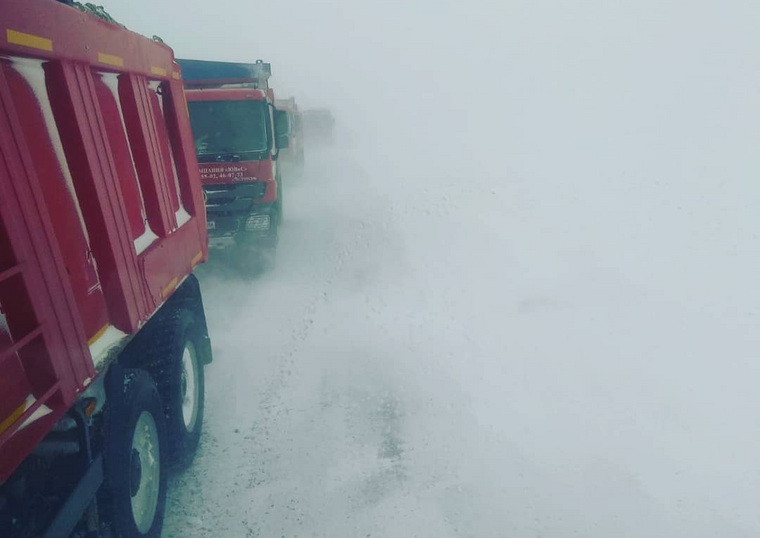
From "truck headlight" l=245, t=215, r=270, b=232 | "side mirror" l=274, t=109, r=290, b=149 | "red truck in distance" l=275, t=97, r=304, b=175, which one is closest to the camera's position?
"truck headlight" l=245, t=215, r=270, b=232

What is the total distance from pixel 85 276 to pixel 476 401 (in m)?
3.95

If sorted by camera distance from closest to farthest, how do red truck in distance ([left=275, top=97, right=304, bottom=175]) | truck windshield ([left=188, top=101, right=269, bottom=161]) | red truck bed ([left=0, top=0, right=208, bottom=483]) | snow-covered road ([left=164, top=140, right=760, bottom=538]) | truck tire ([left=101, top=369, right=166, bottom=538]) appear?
red truck bed ([left=0, top=0, right=208, bottom=483]) < truck tire ([left=101, top=369, right=166, bottom=538]) < snow-covered road ([left=164, top=140, right=760, bottom=538]) < truck windshield ([left=188, top=101, right=269, bottom=161]) < red truck in distance ([left=275, top=97, right=304, bottom=175])

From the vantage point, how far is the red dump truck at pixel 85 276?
80.8 inches

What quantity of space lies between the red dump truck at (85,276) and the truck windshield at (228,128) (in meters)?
3.92

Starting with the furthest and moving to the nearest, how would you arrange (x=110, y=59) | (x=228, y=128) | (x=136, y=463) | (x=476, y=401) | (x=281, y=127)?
1. (x=281, y=127)
2. (x=228, y=128)
3. (x=476, y=401)
4. (x=136, y=463)
5. (x=110, y=59)

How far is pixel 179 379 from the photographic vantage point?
4172mm

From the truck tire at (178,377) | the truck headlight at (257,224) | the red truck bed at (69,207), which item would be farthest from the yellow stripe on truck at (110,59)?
the truck headlight at (257,224)

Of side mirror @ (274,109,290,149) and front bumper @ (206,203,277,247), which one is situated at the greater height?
side mirror @ (274,109,290,149)

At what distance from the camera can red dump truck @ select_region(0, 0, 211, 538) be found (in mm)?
2053

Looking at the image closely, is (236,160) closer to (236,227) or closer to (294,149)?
(236,227)

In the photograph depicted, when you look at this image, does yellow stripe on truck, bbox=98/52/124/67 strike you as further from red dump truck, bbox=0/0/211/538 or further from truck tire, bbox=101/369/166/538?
truck tire, bbox=101/369/166/538

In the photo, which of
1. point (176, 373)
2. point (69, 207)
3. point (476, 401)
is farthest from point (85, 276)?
point (476, 401)

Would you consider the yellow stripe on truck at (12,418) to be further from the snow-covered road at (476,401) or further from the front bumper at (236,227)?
the front bumper at (236,227)

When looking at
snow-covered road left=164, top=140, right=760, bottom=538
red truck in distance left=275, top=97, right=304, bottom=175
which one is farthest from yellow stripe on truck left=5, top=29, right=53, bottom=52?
red truck in distance left=275, top=97, right=304, bottom=175
